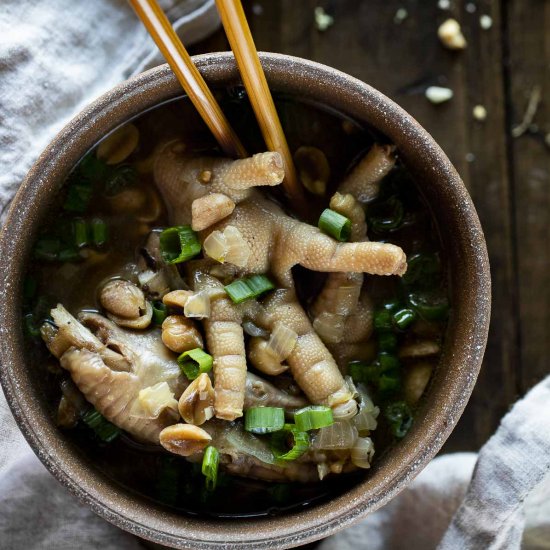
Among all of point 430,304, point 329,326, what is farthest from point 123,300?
point 430,304

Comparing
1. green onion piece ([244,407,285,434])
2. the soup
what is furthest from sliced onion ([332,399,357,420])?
Result: green onion piece ([244,407,285,434])

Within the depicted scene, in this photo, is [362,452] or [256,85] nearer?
[256,85]

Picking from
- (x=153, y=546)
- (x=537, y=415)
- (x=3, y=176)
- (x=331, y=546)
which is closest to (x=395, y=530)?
(x=331, y=546)

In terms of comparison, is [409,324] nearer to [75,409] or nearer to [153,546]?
[75,409]

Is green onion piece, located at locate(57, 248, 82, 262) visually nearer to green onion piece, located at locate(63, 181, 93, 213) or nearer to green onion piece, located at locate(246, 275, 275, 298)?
green onion piece, located at locate(63, 181, 93, 213)

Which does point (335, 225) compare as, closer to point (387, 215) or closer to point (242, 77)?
point (387, 215)

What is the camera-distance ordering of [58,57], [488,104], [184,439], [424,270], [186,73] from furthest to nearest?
1. [488,104]
2. [58,57]
3. [424,270]
4. [184,439]
5. [186,73]
